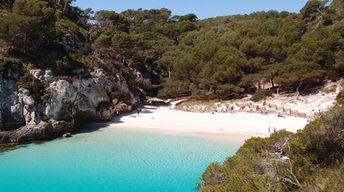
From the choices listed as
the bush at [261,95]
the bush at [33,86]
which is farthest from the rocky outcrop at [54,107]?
the bush at [261,95]

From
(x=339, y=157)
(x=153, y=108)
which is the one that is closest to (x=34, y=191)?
(x=339, y=157)

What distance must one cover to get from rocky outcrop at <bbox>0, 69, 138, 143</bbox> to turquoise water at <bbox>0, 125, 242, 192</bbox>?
141 centimetres

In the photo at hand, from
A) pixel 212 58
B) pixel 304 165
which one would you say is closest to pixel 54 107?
pixel 212 58

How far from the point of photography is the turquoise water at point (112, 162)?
15.8 meters

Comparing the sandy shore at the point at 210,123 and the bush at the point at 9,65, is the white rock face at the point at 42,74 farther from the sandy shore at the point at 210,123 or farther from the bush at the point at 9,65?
the sandy shore at the point at 210,123

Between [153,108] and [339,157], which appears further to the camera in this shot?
[153,108]

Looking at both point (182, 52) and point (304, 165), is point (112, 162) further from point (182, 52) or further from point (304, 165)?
point (182, 52)

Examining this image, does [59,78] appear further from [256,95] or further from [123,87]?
[256,95]

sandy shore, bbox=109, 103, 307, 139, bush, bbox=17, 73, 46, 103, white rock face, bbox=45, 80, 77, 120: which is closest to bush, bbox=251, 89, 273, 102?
sandy shore, bbox=109, 103, 307, 139

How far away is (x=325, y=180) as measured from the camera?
6.08 meters

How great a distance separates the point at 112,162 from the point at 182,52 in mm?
30105

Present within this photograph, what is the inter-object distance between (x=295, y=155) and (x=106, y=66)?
2814cm

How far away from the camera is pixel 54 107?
26.2 meters

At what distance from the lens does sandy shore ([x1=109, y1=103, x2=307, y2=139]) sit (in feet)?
88.7
